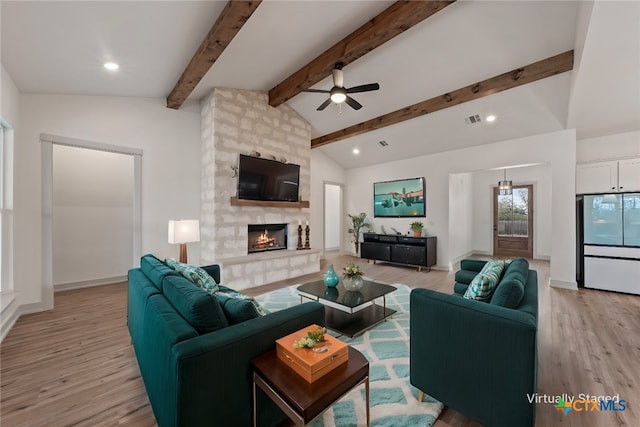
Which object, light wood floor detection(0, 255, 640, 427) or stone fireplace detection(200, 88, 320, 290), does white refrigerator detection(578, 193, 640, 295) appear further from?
stone fireplace detection(200, 88, 320, 290)

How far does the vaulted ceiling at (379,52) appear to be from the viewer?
231 centimetres

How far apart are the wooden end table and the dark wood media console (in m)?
4.77

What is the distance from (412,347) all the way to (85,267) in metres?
5.52

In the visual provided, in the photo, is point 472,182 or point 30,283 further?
point 472,182

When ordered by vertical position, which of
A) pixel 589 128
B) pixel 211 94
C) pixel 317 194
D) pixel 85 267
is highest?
pixel 211 94

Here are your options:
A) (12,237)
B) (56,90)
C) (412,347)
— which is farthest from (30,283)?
(412,347)

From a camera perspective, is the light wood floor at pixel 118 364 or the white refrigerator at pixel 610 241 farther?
the white refrigerator at pixel 610 241

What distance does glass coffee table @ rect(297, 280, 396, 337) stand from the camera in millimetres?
2666

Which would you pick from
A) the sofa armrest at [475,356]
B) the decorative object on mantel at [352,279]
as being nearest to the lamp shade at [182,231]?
the decorative object on mantel at [352,279]

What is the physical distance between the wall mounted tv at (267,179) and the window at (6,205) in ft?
8.96

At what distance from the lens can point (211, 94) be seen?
4.48 metres

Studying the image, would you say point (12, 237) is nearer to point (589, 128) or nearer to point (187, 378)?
point (187, 378)

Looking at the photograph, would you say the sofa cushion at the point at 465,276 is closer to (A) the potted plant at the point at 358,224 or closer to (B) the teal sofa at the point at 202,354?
(B) the teal sofa at the point at 202,354

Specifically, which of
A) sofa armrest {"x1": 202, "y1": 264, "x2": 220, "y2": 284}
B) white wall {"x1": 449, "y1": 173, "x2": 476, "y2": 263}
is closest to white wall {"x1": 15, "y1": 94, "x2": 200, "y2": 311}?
sofa armrest {"x1": 202, "y1": 264, "x2": 220, "y2": 284}
